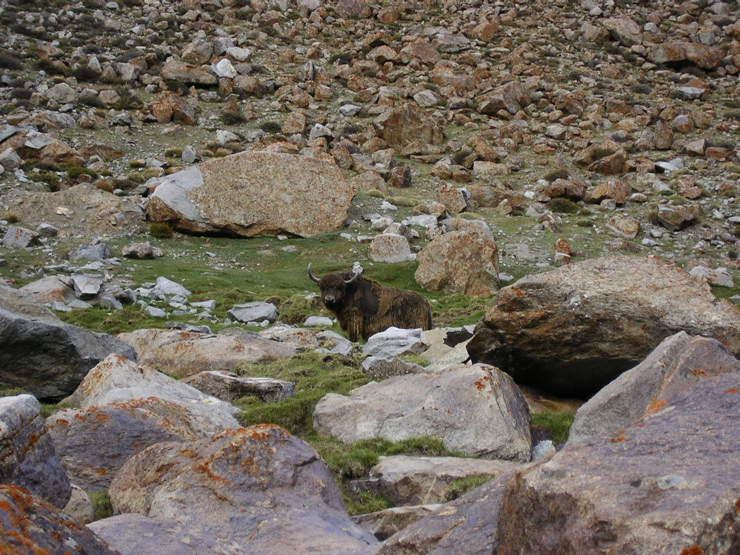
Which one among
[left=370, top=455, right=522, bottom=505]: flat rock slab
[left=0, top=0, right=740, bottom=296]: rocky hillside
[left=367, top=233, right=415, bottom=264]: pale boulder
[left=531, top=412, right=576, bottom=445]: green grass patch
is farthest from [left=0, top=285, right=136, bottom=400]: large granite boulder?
[left=367, top=233, right=415, bottom=264]: pale boulder

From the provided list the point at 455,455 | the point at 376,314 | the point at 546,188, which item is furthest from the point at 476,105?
the point at 455,455

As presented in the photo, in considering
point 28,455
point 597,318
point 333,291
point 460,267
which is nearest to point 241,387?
point 597,318

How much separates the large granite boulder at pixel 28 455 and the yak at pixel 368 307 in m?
11.2

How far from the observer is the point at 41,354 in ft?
31.0

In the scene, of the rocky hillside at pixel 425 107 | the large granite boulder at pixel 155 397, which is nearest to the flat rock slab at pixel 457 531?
the large granite boulder at pixel 155 397

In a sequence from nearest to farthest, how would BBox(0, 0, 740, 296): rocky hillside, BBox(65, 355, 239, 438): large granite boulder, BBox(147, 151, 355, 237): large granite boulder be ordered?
BBox(65, 355, 239, 438): large granite boulder
BBox(147, 151, 355, 237): large granite boulder
BBox(0, 0, 740, 296): rocky hillside

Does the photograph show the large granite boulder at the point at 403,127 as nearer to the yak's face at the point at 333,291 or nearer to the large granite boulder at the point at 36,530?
the yak's face at the point at 333,291

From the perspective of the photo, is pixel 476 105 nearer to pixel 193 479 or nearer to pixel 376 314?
pixel 376 314

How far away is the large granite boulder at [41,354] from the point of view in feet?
30.3

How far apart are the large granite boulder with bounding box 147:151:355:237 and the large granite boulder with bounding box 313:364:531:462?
728 inches

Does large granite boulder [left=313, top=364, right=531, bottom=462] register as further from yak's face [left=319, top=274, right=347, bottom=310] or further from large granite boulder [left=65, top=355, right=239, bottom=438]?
yak's face [left=319, top=274, right=347, bottom=310]

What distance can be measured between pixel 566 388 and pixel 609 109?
39.9 meters

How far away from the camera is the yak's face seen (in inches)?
622

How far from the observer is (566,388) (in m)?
8.89
